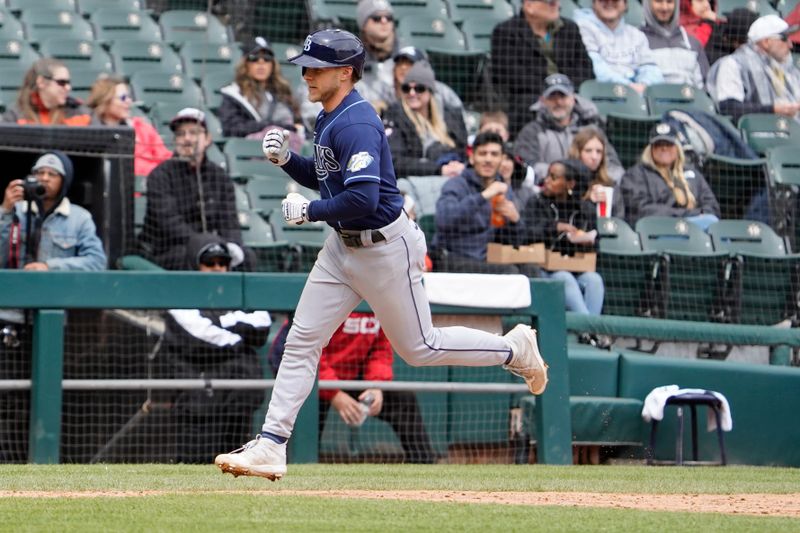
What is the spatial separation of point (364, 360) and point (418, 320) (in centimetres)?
237

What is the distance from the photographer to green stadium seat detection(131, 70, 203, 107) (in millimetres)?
10703

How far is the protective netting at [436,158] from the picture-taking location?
26.1 ft

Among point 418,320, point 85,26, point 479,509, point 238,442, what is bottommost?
Result: point 238,442

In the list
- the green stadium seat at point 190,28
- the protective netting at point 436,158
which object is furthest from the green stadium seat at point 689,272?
the green stadium seat at point 190,28

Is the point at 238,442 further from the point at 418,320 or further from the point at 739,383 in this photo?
the point at 739,383

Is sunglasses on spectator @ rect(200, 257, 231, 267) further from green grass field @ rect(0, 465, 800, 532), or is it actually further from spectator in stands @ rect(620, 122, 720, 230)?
spectator in stands @ rect(620, 122, 720, 230)

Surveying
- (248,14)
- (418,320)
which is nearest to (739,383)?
(418,320)

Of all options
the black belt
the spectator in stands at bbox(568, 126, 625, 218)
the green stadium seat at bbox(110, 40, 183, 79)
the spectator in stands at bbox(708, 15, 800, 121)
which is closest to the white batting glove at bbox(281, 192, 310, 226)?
the black belt

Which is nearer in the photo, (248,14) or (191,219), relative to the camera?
(191,219)

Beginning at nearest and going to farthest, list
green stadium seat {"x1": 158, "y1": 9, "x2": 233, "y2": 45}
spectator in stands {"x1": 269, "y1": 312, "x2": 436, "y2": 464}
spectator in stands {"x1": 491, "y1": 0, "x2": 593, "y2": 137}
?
spectator in stands {"x1": 269, "y1": 312, "x2": 436, "y2": 464}
spectator in stands {"x1": 491, "y1": 0, "x2": 593, "y2": 137}
green stadium seat {"x1": 158, "y1": 9, "x2": 233, "y2": 45}

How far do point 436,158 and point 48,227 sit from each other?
3063 mm

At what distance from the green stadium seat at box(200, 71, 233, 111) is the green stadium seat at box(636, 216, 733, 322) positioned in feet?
10.9

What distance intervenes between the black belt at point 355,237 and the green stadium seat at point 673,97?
22.9 ft

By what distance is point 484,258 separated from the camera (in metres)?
9.02
